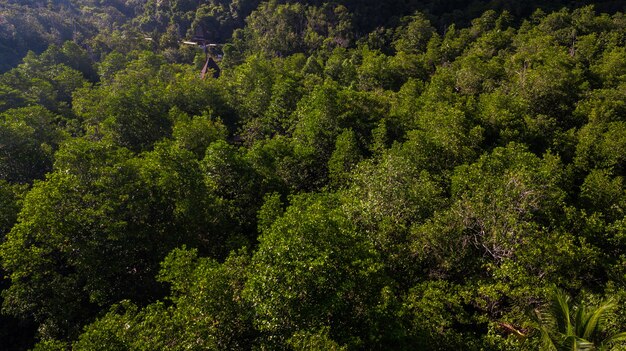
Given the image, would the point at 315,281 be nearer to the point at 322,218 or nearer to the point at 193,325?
the point at 322,218

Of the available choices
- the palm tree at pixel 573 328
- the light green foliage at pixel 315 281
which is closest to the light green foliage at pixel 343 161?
the light green foliage at pixel 315 281

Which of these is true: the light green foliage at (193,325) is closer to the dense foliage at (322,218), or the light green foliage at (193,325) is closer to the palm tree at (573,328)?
the dense foliage at (322,218)

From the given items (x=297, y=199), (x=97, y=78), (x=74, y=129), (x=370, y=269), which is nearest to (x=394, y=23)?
(x=97, y=78)

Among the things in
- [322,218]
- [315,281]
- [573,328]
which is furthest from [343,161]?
[573,328]

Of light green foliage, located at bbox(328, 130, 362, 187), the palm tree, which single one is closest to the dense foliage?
the palm tree

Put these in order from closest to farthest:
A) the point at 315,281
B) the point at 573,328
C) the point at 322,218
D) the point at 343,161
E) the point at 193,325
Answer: the point at 573,328, the point at 315,281, the point at 193,325, the point at 322,218, the point at 343,161

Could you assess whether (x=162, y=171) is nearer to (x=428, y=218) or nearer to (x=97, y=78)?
(x=428, y=218)

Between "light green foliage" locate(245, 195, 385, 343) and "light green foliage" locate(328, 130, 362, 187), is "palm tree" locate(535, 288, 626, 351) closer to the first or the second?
"light green foliage" locate(245, 195, 385, 343)

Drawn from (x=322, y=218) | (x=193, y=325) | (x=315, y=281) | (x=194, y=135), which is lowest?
(x=194, y=135)
